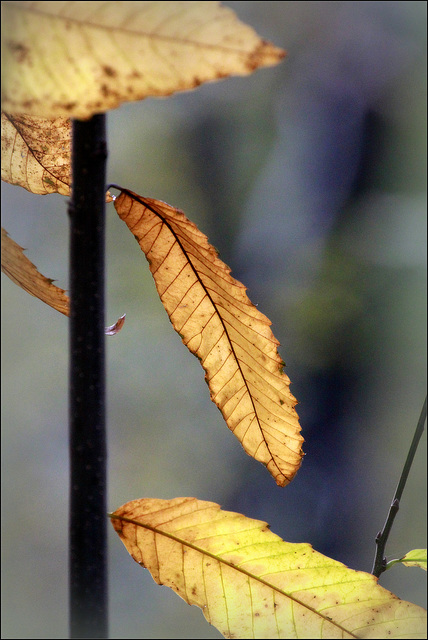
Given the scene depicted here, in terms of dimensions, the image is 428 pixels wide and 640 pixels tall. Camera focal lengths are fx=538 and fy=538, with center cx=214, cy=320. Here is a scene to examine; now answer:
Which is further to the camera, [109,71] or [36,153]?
[36,153]

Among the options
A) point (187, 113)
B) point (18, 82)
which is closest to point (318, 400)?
point (187, 113)

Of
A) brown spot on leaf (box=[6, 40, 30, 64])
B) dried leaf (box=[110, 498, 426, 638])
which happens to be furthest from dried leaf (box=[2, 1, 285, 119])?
dried leaf (box=[110, 498, 426, 638])

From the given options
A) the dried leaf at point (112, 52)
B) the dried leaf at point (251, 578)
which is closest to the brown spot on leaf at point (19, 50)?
the dried leaf at point (112, 52)

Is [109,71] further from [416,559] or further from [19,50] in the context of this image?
[416,559]

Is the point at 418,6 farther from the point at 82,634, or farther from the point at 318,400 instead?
the point at 82,634

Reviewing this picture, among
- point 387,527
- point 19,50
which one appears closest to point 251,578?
point 387,527

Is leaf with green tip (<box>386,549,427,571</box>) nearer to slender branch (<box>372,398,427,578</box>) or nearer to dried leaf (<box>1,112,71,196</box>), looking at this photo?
slender branch (<box>372,398,427,578</box>)
